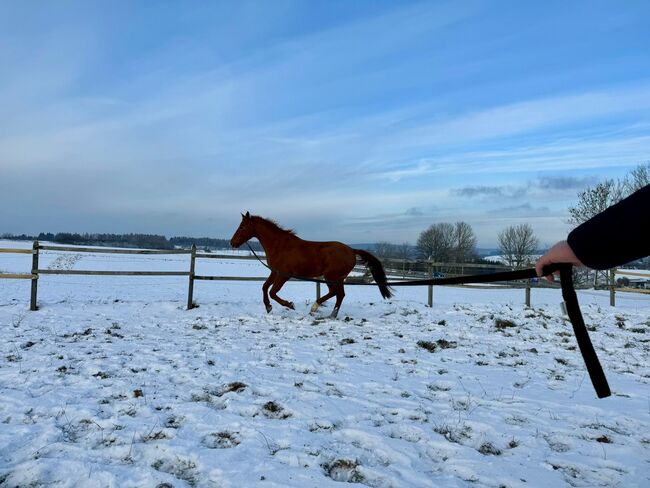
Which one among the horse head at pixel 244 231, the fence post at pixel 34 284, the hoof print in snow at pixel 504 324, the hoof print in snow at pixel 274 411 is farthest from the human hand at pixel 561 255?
the fence post at pixel 34 284

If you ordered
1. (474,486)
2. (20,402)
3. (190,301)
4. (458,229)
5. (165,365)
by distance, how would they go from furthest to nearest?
(458,229)
(190,301)
(165,365)
(20,402)
(474,486)

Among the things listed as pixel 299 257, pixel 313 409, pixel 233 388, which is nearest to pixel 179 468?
pixel 313 409

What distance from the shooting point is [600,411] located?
344 cm

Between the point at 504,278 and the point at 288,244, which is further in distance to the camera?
the point at 288,244

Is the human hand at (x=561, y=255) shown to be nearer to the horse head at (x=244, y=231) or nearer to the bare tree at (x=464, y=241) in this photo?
the horse head at (x=244, y=231)

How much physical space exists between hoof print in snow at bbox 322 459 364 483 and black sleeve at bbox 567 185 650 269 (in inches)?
67.1

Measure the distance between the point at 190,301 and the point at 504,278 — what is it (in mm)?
8798

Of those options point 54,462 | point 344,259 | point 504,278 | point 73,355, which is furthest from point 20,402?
point 344,259

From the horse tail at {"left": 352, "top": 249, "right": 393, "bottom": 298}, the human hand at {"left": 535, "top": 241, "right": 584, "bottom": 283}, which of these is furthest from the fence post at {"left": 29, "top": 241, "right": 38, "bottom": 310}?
the human hand at {"left": 535, "top": 241, "right": 584, "bottom": 283}

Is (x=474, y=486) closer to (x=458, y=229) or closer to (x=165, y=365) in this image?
(x=165, y=365)

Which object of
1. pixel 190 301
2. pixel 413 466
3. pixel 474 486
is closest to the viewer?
pixel 474 486

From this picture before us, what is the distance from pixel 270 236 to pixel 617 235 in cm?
798

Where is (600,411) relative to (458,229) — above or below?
below

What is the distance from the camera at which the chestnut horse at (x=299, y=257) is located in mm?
8688
